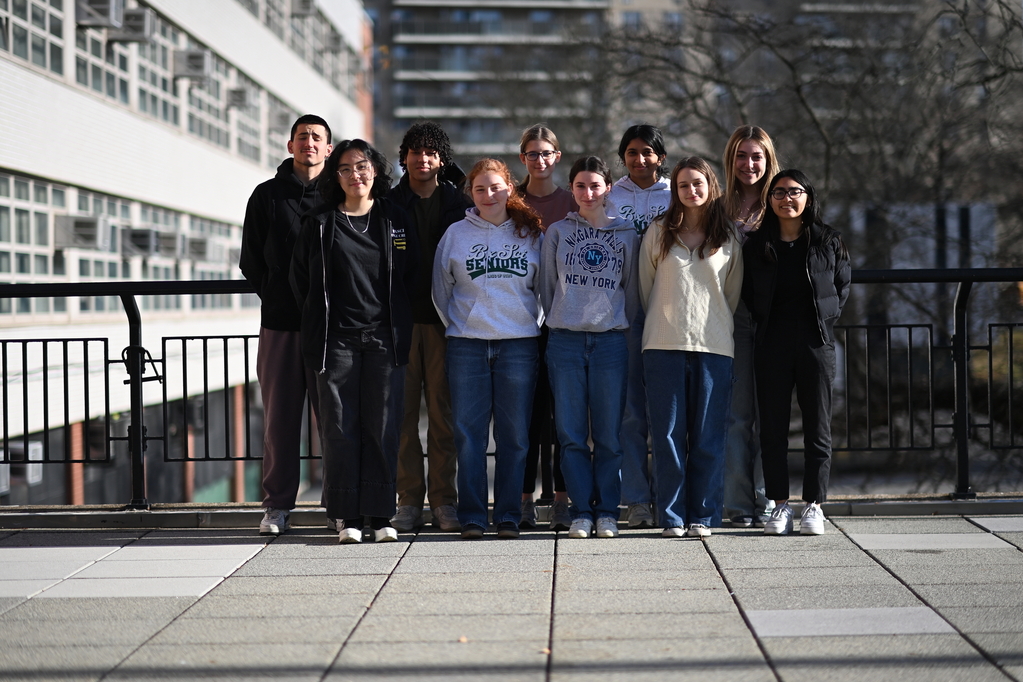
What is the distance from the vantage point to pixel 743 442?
607cm

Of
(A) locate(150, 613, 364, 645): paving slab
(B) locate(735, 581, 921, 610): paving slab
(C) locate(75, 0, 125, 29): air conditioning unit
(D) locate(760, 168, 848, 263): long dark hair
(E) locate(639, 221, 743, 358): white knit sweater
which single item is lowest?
(A) locate(150, 613, 364, 645): paving slab


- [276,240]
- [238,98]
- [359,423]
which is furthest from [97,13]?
[359,423]

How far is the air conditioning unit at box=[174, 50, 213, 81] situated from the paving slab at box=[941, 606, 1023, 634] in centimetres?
2510

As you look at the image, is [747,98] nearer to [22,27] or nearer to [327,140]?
[22,27]

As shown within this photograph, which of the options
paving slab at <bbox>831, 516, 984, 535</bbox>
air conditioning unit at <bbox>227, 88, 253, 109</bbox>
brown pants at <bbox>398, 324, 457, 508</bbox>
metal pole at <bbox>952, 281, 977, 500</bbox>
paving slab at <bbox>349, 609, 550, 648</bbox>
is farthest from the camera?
air conditioning unit at <bbox>227, 88, 253, 109</bbox>

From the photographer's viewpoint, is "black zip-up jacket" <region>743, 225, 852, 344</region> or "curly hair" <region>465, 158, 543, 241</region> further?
"curly hair" <region>465, 158, 543, 241</region>

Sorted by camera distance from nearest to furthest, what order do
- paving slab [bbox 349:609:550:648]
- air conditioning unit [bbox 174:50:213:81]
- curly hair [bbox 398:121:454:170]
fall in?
1. paving slab [bbox 349:609:550:648]
2. curly hair [bbox 398:121:454:170]
3. air conditioning unit [bbox 174:50:213:81]

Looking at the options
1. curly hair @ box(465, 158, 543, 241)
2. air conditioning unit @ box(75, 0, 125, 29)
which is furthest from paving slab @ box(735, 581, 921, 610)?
air conditioning unit @ box(75, 0, 125, 29)

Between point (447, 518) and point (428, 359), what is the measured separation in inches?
34.9

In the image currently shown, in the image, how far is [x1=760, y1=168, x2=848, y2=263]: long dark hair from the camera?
5.76 metres

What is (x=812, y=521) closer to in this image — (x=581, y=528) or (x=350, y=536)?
(x=581, y=528)

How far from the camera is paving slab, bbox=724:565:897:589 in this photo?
4.75 metres

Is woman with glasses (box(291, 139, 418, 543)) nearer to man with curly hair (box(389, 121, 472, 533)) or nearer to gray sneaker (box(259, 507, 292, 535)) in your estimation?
man with curly hair (box(389, 121, 472, 533))

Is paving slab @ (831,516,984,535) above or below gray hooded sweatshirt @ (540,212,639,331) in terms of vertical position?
below
